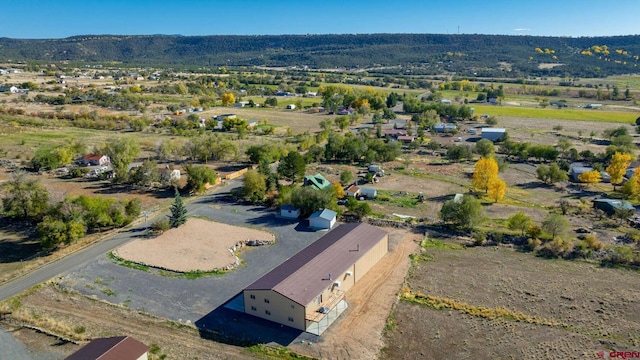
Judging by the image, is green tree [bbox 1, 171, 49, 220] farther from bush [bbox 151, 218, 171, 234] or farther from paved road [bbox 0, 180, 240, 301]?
bush [bbox 151, 218, 171, 234]

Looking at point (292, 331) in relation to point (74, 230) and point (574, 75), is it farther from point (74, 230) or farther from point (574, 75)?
point (574, 75)

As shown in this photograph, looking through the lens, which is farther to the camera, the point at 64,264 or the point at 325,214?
the point at 325,214

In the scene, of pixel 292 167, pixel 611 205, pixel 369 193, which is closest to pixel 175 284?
pixel 369 193

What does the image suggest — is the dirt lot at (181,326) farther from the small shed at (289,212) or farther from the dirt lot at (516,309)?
the small shed at (289,212)

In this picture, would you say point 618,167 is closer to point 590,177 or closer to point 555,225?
point 590,177

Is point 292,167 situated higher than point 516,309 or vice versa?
point 292,167

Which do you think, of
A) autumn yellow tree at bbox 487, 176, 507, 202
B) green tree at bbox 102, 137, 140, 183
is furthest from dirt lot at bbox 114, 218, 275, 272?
autumn yellow tree at bbox 487, 176, 507, 202

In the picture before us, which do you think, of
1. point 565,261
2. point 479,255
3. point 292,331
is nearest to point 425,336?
point 292,331
